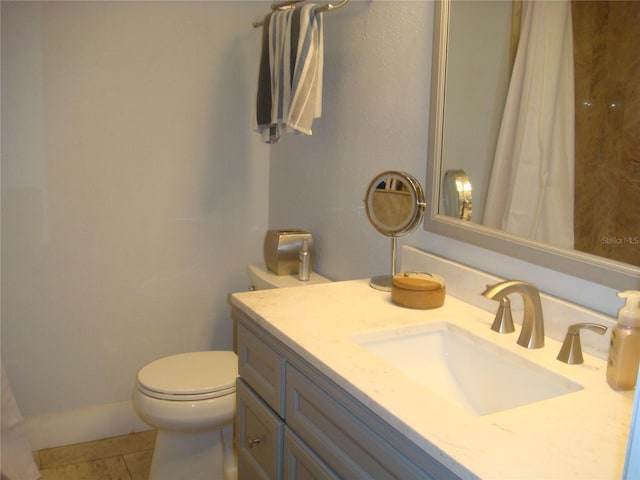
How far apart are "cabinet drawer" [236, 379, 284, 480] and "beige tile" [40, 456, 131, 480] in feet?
2.80

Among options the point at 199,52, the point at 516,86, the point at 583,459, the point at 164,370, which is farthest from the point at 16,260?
the point at 583,459

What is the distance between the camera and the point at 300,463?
1.26 metres

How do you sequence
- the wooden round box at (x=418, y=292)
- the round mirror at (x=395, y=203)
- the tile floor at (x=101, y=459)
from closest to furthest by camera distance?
the wooden round box at (x=418, y=292)
the round mirror at (x=395, y=203)
the tile floor at (x=101, y=459)

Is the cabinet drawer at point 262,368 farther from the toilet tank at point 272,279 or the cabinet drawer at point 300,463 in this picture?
the toilet tank at point 272,279

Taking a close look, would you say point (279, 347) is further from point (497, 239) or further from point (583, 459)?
point (583, 459)

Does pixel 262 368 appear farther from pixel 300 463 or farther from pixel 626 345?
pixel 626 345

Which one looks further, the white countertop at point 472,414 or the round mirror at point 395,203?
the round mirror at point 395,203

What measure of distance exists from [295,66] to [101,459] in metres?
1.58

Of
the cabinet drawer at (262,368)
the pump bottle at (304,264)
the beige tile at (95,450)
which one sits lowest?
the beige tile at (95,450)

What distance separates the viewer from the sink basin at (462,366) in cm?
120

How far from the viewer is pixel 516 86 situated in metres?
1.44

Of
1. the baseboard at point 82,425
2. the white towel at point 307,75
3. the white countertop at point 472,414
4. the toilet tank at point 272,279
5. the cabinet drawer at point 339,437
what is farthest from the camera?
the baseboard at point 82,425

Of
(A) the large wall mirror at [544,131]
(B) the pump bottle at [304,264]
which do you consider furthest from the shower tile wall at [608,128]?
(B) the pump bottle at [304,264]

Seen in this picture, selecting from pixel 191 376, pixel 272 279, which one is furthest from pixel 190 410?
pixel 272 279
